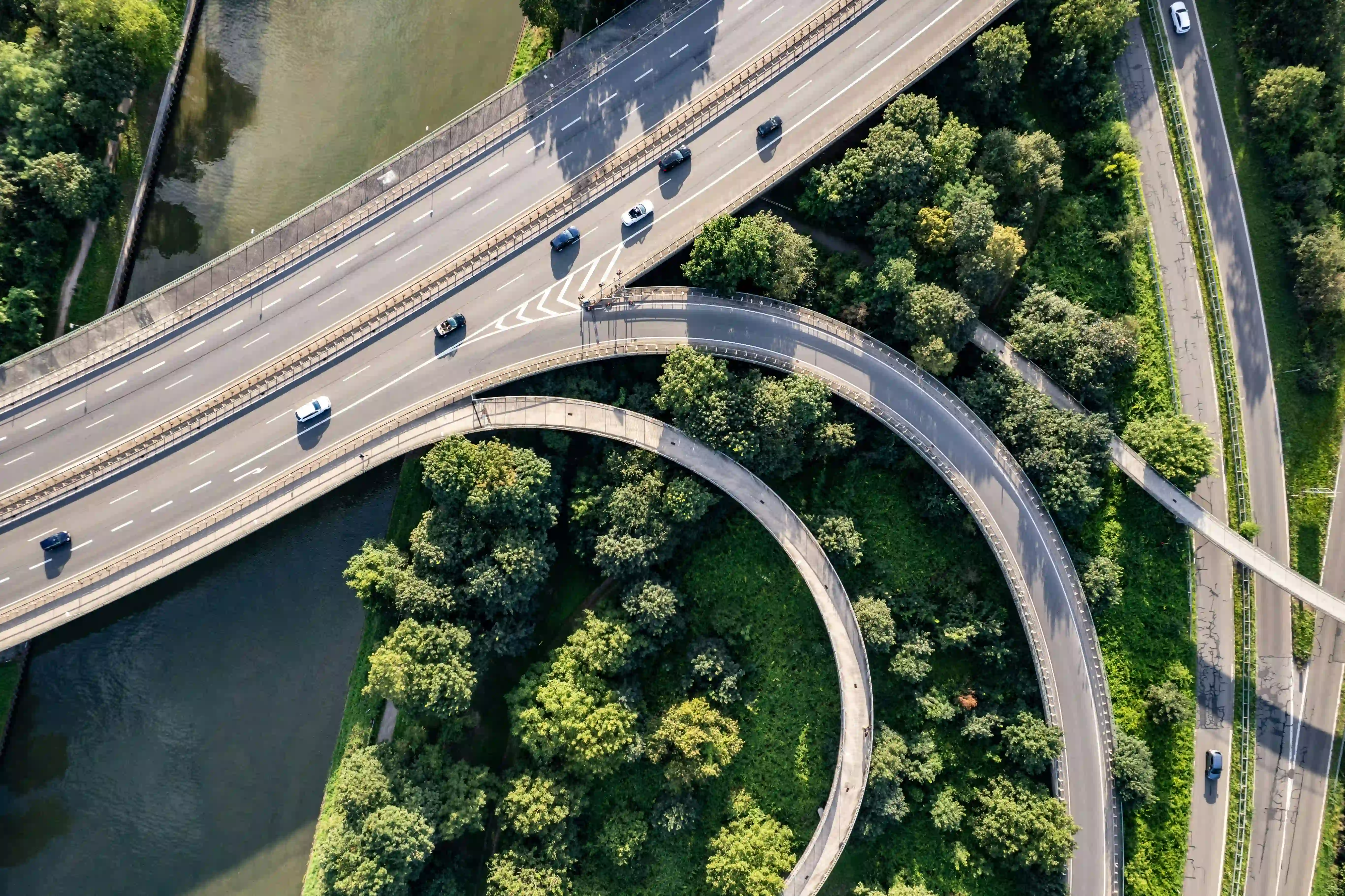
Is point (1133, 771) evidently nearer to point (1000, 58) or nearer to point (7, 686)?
point (1000, 58)

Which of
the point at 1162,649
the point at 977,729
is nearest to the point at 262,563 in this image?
the point at 977,729

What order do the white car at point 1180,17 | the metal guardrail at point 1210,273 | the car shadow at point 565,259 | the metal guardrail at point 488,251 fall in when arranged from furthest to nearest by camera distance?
the metal guardrail at point 1210,273 → the white car at point 1180,17 → the car shadow at point 565,259 → the metal guardrail at point 488,251

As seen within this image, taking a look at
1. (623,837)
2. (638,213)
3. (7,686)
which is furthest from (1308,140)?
(7,686)

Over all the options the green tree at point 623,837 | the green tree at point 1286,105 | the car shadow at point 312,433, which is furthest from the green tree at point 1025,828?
the car shadow at point 312,433

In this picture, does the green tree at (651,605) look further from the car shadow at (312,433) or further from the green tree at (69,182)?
the green tree at (69,182)

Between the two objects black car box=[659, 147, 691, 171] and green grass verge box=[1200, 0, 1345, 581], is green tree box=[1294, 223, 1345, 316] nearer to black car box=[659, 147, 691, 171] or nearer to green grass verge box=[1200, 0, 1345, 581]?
green grass verge box=[1200, 0, 1345, 581]

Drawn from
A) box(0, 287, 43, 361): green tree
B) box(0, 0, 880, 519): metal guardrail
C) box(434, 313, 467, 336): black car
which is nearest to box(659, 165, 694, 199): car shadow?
box(0, 0, 880, 519): metal guardrail

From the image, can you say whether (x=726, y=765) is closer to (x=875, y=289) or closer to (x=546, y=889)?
(x=546, y=889)
